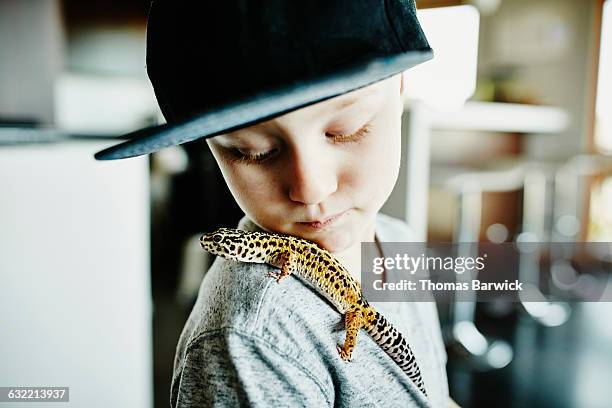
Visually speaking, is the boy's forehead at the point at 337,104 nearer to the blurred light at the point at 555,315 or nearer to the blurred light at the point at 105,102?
the blurred light at the point at 105,102

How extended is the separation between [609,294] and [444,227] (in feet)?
3.15

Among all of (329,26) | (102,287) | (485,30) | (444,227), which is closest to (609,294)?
(444,227)

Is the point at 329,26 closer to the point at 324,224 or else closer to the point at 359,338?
the point at 324,224

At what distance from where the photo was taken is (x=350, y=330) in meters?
0.37

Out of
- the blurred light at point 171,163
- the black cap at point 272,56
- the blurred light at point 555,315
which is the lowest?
the blurred light at point 555,315

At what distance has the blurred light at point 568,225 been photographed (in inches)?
121

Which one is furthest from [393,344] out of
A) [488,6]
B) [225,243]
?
[488,6]

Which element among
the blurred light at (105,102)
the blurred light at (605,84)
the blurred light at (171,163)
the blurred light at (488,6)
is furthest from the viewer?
the blurred light at (488,6)

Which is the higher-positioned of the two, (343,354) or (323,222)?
(323,222)

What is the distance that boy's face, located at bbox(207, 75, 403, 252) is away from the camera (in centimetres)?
30

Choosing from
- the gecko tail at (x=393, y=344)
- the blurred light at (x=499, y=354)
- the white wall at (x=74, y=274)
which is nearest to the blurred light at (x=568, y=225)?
the blurred light at (x=499, y=354)

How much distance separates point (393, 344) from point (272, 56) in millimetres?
255

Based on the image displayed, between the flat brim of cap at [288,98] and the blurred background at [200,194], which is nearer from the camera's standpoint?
the flat brim of cap at [288,98]

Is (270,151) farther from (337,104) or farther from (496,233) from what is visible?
(496,233)
